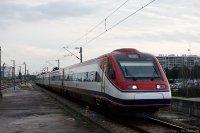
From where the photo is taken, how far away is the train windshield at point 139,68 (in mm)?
16406

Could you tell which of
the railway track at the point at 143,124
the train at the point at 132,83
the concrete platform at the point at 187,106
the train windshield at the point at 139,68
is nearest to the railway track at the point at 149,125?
the railway track at the point at 143,124

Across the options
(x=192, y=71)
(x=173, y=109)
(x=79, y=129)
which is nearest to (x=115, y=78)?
(x=79, y=129)

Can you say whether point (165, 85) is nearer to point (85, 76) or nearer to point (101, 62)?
point (101, 62)

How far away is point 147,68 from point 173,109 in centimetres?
545

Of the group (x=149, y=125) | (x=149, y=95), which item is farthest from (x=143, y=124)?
(x=149, y=95)

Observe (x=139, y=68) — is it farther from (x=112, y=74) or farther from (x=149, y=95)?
(x=149, y=95)

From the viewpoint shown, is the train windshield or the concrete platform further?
the concrete platform

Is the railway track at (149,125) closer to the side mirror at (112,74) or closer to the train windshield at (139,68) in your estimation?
the train windshield at (139,68)

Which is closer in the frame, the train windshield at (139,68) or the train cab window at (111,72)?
the train windshield at (139,68)

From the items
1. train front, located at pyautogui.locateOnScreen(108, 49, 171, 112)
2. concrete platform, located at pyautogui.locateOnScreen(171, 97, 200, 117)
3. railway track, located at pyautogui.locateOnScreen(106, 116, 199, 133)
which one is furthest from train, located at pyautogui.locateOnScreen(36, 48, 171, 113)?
concrete platform, located at pyautogui.locateOnScreen(171, 97, 200, 117)

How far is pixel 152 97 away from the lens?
1571 cm

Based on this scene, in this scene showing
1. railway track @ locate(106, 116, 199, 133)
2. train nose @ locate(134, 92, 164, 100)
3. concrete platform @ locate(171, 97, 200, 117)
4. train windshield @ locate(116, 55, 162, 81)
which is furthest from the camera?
concrete platform @ locate(171, 97, 200, 117)

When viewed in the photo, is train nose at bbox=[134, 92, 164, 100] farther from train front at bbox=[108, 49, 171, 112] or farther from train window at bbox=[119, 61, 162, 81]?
train window at bbox=[119, 61, 162, 81]

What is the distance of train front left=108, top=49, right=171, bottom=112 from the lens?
15.7 m
